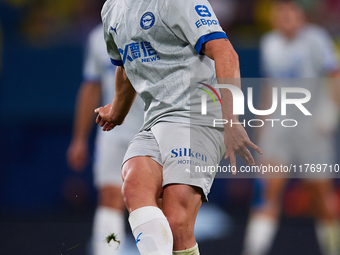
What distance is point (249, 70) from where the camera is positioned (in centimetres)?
413

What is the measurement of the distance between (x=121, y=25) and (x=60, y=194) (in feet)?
7.27

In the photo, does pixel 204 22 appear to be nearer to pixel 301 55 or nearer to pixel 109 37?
pixel 109 37

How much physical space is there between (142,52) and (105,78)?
1.70m

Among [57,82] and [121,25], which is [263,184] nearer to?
[57,82]

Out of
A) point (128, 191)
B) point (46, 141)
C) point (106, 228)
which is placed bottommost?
point (106, 228)

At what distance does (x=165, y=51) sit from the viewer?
2.13 m

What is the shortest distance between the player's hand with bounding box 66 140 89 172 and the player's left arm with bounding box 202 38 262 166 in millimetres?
2132

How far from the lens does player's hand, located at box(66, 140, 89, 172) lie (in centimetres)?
395

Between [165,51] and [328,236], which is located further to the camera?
[328,236]

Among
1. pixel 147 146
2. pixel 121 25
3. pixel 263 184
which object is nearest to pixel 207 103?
pixel 147 146

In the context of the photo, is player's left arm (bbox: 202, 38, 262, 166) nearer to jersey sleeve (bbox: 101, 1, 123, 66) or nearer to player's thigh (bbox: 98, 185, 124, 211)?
jersey sleeve (bbox: 101, 1, 123, 66)

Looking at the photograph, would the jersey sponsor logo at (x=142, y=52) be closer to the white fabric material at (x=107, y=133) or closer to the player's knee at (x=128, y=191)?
the player's knee at (x=128, y=191)

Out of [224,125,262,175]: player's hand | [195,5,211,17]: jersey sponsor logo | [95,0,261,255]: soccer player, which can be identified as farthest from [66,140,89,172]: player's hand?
[224,125,262,175]: player's hand

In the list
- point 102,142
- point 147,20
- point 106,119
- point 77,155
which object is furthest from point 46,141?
point 147,20
